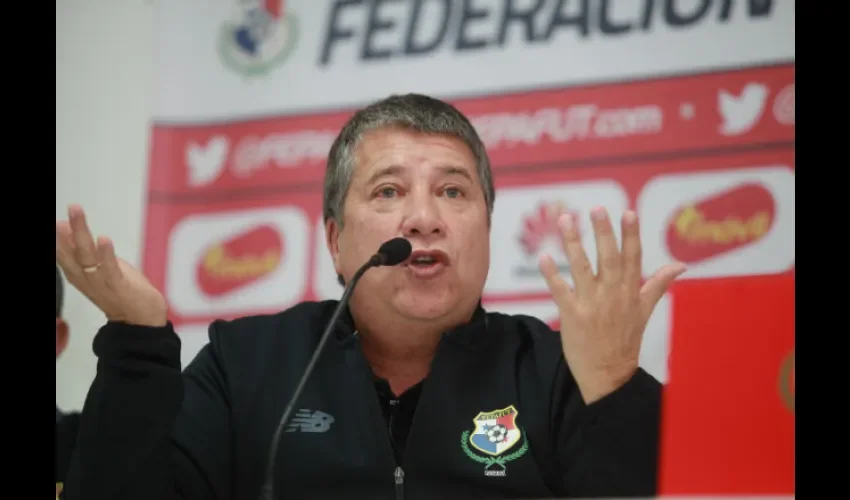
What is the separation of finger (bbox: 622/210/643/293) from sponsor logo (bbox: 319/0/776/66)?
113 cm

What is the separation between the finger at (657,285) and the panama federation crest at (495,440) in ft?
1.13

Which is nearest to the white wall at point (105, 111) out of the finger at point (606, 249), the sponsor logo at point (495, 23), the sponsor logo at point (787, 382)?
the sponsor logo at point (495, 23)

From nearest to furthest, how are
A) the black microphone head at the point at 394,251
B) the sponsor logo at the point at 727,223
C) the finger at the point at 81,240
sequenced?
the finger at the point at 81,240 → the black microphone head at the point at 394,251 → the sponsor logo at the point at 727,223

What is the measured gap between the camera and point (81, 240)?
1473mm

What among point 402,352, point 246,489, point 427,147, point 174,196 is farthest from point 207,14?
point 246,489

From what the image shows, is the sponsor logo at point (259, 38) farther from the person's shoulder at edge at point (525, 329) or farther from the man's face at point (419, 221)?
the person's shoulder at edge at point (525, 329)

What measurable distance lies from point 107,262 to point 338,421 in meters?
0.52

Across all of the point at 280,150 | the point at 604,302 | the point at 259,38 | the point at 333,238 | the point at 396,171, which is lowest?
the point at 604,302

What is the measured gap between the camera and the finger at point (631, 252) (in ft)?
4.83

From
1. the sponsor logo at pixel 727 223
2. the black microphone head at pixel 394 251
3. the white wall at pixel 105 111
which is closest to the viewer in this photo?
the black microphone head at pixel 394 251

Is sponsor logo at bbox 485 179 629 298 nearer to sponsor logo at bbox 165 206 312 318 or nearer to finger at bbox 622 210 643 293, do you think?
sponsor logo at bbox 165 206 312 318

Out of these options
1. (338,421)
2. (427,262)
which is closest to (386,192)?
(427,262)

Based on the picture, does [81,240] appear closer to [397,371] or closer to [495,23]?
[397,371]

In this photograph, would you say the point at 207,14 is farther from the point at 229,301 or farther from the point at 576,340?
the point at 576,340
